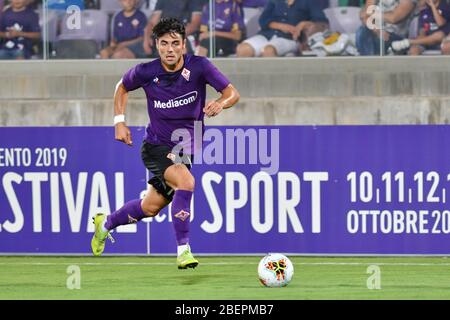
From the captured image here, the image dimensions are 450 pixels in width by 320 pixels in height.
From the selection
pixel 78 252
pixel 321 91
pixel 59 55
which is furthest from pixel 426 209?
pixel 59 55

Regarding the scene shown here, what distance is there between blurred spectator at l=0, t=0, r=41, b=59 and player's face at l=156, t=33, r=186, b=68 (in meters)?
4.92

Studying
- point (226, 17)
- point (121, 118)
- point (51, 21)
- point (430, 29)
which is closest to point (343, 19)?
point (430, 29)

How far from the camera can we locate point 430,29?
14.4 m

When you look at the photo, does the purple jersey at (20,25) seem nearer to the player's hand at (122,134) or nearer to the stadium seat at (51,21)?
the stadium seat at (51,21)

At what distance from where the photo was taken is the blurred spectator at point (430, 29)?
14.3 meters

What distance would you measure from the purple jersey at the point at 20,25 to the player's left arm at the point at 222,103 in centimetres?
515

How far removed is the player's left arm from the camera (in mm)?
9953

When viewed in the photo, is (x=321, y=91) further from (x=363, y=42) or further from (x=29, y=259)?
(x=29, y=259)

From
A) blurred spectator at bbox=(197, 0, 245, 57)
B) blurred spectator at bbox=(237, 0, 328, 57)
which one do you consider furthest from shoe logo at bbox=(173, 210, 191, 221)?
blurred spectator at bbox=(237, 0, 328, 57)

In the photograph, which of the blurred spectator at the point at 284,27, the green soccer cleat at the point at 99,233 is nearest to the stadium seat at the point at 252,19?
the blurred spectator at the point at 284,27

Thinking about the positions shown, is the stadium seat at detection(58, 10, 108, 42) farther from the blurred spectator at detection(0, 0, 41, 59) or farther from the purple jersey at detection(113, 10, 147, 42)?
the blurred spectator at detection(0, 0, 41, 59)

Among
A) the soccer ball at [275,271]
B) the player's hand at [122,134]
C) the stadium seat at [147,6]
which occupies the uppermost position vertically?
the stadium seat at [147,6]

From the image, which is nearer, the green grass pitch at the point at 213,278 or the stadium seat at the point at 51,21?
the green grass pitch at the point at 213,278

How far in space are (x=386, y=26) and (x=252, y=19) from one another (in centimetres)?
158
